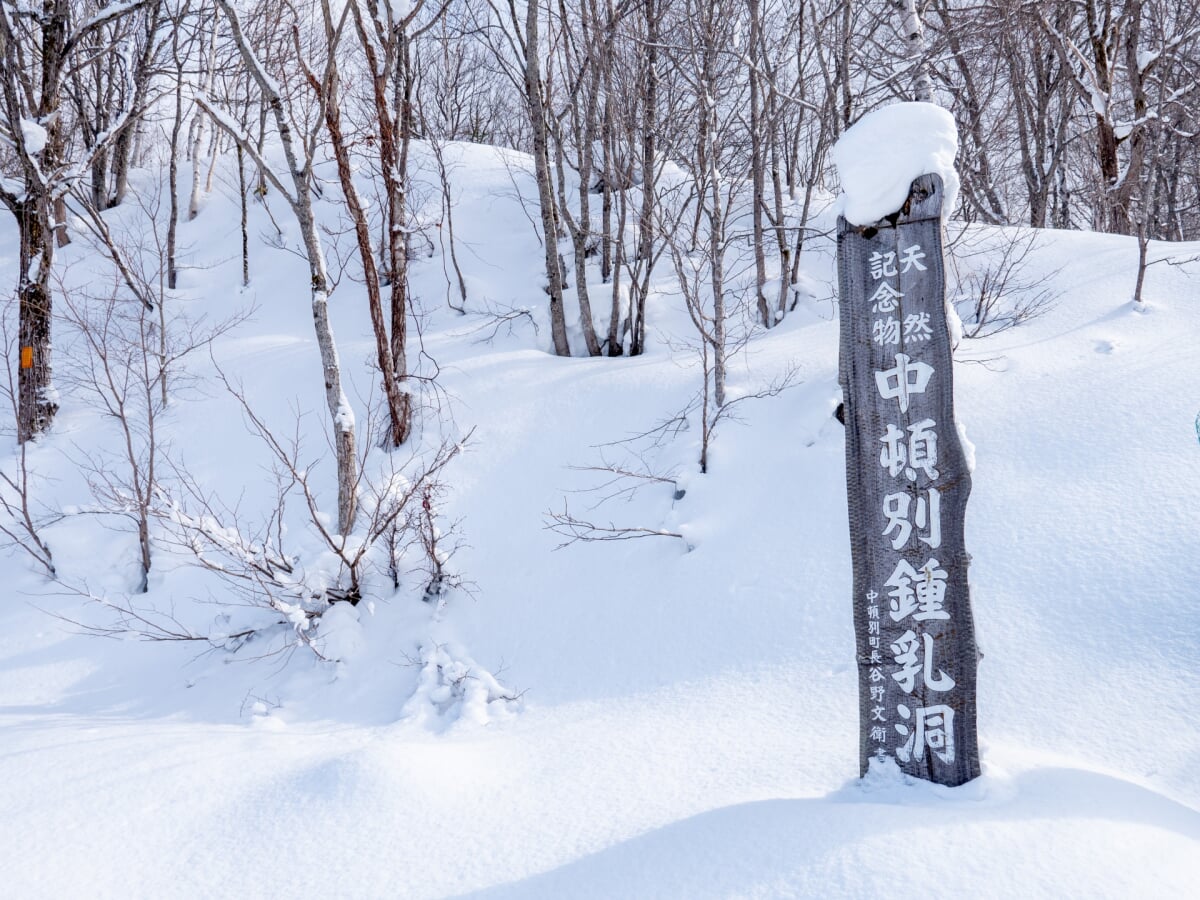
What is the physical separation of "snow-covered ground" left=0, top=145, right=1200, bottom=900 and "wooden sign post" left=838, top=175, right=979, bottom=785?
312 millimetres

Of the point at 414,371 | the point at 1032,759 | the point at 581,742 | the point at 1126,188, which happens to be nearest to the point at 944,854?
the point at 1032,759

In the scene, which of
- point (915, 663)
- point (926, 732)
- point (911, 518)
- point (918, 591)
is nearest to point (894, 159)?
point (911, 518)

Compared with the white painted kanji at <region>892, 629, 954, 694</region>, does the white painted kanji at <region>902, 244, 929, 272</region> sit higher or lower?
higher

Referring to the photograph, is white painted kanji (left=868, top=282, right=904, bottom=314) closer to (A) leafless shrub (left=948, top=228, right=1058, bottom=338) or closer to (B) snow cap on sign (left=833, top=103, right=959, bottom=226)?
(B) snow cap on sign (left=833, top=103, right=959, bottom=226)

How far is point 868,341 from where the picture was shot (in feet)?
9.82

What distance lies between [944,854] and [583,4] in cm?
994

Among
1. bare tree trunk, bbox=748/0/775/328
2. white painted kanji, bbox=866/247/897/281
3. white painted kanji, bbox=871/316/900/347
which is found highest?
bare tree trunk, bbox=748/0/775/328

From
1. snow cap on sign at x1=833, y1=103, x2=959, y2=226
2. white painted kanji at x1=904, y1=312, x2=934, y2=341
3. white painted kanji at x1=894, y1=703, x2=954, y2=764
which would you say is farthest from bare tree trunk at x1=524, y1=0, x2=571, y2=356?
white painted kanji at x1=894, y1=703, x2=954, y2=764

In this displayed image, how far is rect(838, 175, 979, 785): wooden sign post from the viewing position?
2.90 m

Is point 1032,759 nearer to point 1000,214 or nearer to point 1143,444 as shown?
point 1143,444

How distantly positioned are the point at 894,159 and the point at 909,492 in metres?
1.33

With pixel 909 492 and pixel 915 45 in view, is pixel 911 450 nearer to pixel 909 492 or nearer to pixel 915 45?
pixel 909 492

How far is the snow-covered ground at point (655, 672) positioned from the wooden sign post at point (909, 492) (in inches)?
12.3

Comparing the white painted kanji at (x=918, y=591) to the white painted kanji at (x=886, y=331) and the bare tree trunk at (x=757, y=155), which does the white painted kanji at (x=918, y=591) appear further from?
the bare tree trunk at (x=757, y=155)
